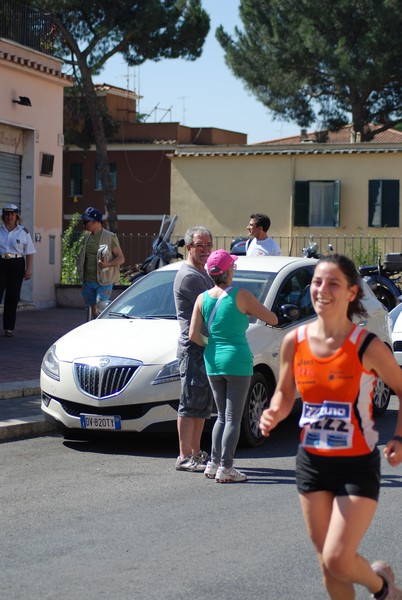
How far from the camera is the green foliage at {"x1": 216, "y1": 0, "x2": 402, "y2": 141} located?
136 feet

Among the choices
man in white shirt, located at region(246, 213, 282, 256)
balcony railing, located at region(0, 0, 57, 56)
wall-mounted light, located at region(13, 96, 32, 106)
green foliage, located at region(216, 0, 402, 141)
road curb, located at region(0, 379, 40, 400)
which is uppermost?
green foliage, located at region(216, 0, 402, 141)

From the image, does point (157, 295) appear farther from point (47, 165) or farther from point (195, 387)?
point (47, 165)

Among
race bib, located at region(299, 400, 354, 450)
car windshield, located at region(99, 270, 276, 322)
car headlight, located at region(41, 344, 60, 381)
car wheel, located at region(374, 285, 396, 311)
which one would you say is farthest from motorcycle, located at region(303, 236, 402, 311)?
race bib, located at region(299, 400, 354, 450)

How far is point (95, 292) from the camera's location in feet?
47.9

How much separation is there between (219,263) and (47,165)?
50.5 feet

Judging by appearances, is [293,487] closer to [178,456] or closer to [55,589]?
[178,456]

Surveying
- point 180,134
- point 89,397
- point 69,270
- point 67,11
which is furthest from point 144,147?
point 89,397

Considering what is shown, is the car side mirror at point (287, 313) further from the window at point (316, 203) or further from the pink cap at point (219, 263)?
the window at point (316, 203)

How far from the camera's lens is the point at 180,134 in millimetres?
57781

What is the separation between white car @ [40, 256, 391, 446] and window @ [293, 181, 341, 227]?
101 feet

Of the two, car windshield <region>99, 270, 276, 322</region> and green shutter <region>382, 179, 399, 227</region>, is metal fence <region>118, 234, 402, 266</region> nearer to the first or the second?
green shutter <region>382, 179, 399, 227</region>

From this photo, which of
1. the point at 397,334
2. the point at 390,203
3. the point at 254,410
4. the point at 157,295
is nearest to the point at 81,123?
the point at 390,203

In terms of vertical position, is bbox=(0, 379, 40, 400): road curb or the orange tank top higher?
the orange tank top

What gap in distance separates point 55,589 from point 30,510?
198cm
